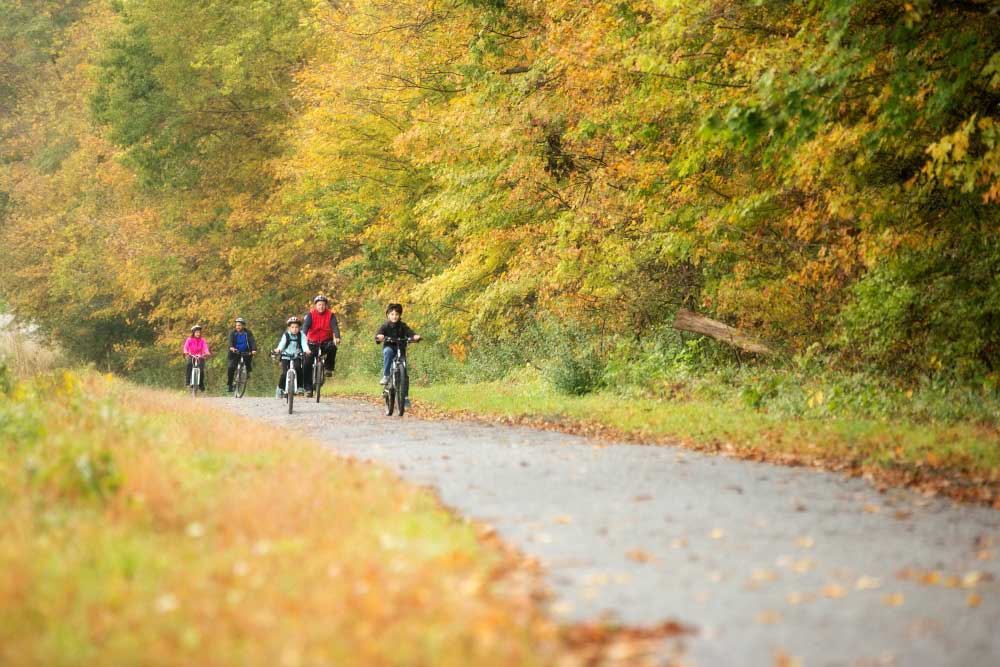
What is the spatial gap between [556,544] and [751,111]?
596 centimetres

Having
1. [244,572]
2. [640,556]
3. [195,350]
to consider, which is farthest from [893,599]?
[195,350]

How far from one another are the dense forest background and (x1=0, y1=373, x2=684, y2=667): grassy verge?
6.12 meters

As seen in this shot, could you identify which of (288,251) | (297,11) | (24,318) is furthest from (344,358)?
(24,318)

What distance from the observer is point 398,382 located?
63.7ft

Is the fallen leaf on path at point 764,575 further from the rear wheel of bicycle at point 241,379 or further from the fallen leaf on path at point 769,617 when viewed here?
the rear wheel of bicycle at point 241,379

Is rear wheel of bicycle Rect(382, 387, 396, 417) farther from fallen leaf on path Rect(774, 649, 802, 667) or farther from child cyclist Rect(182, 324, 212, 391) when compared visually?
fallen leaf on path Rect(774, 649, 802, 667)

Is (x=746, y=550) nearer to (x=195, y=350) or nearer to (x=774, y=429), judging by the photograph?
(x=774, y=429)

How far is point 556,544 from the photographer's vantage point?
24.4ft

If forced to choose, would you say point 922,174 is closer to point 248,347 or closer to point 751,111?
point 751,111

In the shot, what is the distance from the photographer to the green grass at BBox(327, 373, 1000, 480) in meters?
11.6

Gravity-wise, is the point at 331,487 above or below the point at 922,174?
below

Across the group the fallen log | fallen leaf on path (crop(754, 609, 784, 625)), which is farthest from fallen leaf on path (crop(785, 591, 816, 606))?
the fallen log

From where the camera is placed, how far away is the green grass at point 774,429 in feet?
37.9

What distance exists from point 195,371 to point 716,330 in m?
14.4
